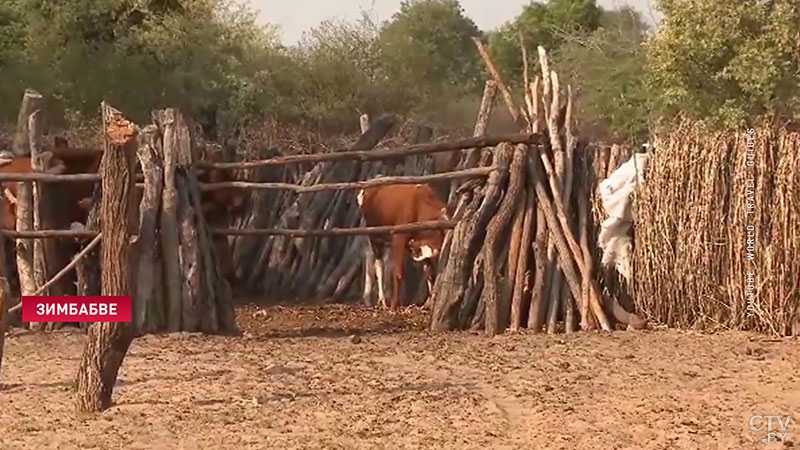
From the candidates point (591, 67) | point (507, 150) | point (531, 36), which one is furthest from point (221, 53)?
point (507, 150)

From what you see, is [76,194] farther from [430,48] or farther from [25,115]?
[430,48]

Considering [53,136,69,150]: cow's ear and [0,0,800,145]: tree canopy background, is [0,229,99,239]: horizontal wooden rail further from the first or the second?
[0,0,800,145]: tree canopy background

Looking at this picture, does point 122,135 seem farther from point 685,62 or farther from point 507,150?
point 685,62

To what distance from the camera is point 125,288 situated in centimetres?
668

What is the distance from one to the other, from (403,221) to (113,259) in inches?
191

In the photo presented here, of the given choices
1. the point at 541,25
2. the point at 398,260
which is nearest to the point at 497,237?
the point at 398,260

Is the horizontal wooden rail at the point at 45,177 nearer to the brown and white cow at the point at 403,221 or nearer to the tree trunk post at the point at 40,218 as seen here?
the tree trunk post at the point at 40,218

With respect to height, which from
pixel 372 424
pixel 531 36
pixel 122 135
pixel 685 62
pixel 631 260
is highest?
pixel 531 36

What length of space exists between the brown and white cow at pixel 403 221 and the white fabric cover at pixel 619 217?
1583 millimetres

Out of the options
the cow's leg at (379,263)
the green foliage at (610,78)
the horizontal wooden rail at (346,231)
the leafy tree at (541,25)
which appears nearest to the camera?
the horizontal wooden rail at (346,231)

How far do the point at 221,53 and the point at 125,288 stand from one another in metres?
19.7

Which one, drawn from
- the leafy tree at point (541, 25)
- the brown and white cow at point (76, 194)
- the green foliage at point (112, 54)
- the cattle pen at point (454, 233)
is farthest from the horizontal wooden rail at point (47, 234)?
the leafy tree at point (541, 25)

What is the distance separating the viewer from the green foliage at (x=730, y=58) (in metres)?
18.0

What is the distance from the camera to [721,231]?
373 inches
